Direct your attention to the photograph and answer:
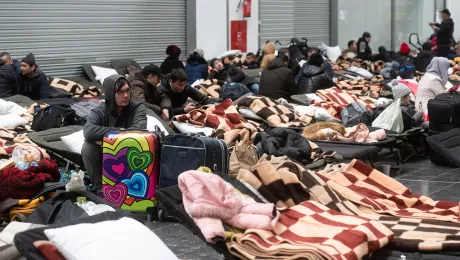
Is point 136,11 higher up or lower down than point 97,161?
higher up

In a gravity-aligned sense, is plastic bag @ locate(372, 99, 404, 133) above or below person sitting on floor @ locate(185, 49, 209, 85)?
below

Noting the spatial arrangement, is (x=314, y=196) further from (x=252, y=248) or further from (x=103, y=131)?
(x=103, y=131)

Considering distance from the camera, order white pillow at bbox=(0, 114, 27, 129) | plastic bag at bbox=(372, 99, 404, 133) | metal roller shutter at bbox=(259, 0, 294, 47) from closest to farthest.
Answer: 1. white pillow at bbox=(0, 114, 27, 129)
2. plastic bag at bbox=(372, 99, 404, 133)
3. metal roller shutter at bbox=(259, 0, 294, 47)

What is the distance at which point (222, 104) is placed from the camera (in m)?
12.3

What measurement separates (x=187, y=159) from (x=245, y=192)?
1.94 metres

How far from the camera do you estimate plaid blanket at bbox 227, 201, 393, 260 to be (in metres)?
5.55

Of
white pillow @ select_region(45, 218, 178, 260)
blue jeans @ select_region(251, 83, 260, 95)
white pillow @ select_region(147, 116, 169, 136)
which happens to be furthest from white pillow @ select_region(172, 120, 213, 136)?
white pillow @ select_region(45, 218, 178, 260)

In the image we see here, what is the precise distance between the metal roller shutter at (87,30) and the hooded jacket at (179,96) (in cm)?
492

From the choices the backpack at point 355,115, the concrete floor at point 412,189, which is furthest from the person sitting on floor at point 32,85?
the concrete floor at point 412,189

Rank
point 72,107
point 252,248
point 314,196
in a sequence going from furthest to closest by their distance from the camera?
point 72,107
point 314,196
point 252,248

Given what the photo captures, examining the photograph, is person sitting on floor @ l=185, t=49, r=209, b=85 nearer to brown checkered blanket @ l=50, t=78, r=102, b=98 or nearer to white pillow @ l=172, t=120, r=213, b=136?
brown checkered blanket @ l=50, t=78, r=102, b=98

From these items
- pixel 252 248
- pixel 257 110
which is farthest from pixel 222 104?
pixel 252 248

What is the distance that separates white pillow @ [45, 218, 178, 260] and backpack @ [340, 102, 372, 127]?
26.5ft

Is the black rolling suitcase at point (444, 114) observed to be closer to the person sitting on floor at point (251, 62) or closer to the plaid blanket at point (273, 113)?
the plaid blanket at point (273, 113)
